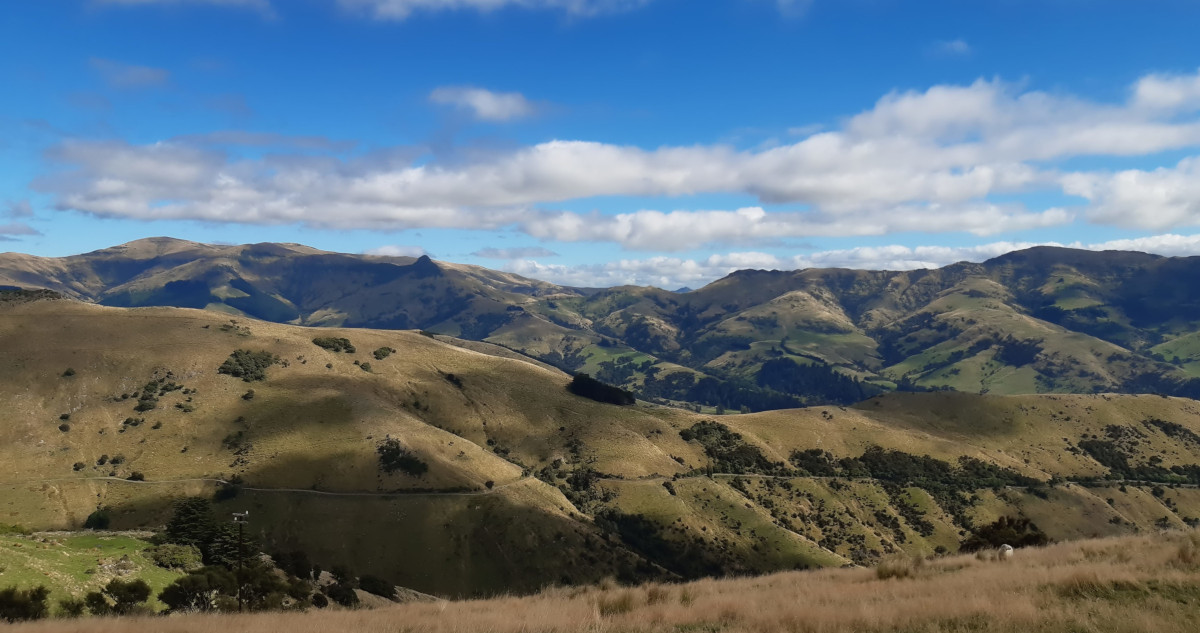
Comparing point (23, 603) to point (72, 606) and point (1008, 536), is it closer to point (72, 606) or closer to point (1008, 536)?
point (72, 606)

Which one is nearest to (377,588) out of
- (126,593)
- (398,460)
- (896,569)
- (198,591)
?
(198,591)

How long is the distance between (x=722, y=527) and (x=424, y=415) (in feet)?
286

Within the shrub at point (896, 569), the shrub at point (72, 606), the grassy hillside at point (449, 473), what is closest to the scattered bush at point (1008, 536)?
the shrub at point (896, 569)

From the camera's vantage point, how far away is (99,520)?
108 m

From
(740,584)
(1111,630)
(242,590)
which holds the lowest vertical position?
(242,590)

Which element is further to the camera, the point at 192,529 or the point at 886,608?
the point at 192,529

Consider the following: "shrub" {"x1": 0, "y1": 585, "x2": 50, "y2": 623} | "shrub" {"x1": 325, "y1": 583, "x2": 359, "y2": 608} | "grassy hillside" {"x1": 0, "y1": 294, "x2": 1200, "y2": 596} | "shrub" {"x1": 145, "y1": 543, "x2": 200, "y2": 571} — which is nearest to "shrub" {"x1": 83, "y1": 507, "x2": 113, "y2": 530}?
"grassy hillside" {"x1": 0, "y1": 294, "x2": 1200, "y2": 596}

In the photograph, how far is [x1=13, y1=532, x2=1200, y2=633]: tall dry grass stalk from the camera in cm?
1405

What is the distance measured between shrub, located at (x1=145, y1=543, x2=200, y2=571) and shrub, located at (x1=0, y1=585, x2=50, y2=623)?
1709 cm

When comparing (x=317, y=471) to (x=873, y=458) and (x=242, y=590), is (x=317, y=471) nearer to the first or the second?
(x=242, y=590)

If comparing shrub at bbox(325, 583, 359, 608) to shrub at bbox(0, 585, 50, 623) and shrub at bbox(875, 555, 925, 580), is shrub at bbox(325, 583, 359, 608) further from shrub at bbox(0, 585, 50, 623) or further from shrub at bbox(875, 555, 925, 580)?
shrub at bbox(875, 555, 925, 580)

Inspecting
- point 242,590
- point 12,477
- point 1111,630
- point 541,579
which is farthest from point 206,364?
point 1111,630

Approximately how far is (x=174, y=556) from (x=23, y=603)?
22.8 m

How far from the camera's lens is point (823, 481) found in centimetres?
17275
